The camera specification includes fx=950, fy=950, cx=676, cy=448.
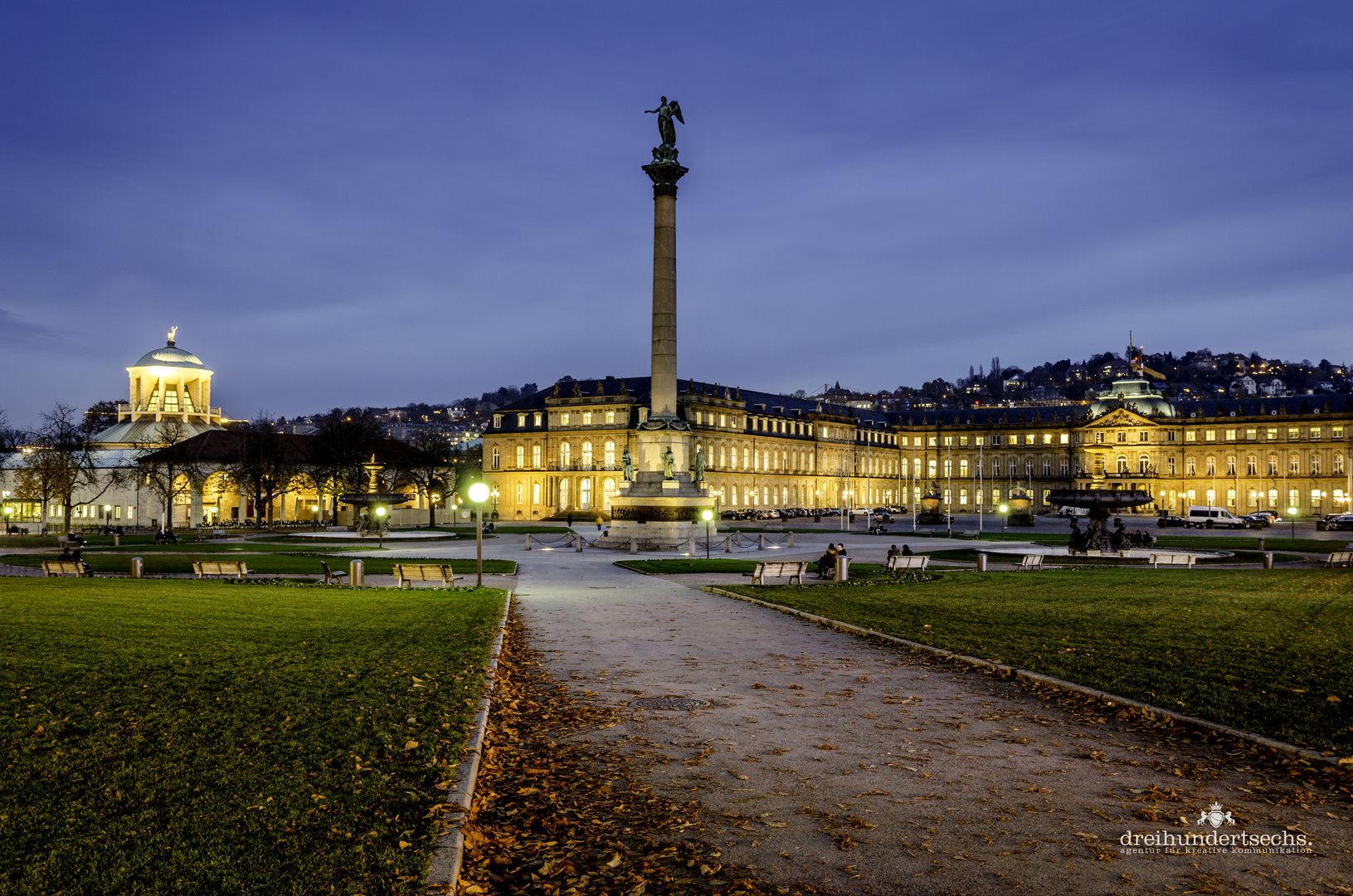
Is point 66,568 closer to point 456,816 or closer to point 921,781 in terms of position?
point 456,816

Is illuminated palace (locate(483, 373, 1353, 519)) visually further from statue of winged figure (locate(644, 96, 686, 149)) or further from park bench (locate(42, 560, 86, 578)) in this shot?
park bench (locate(42, 560, 86, 578))

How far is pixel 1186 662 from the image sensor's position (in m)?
14.1

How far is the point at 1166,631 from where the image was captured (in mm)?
17312

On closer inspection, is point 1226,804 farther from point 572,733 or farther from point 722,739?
point 572,733

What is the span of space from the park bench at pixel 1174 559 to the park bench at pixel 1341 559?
14.6ft

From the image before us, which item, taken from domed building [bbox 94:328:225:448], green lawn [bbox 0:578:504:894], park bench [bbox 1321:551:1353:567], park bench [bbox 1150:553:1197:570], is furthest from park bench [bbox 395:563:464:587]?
domed building [bbox 94:328:225:448]

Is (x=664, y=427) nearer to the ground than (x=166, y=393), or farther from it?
nearer to the ground

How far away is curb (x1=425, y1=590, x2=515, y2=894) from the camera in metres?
6.09

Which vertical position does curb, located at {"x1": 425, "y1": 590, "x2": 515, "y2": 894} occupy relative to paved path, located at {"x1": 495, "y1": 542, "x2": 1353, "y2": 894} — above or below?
above

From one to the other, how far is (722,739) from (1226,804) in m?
4.73

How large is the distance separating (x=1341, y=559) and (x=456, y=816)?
3840cm

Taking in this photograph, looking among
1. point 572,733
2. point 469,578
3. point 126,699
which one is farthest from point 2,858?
point 469,578

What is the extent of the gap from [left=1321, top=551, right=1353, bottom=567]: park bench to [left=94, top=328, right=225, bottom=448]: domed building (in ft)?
357

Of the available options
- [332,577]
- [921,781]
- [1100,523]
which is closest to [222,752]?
[921,781]
